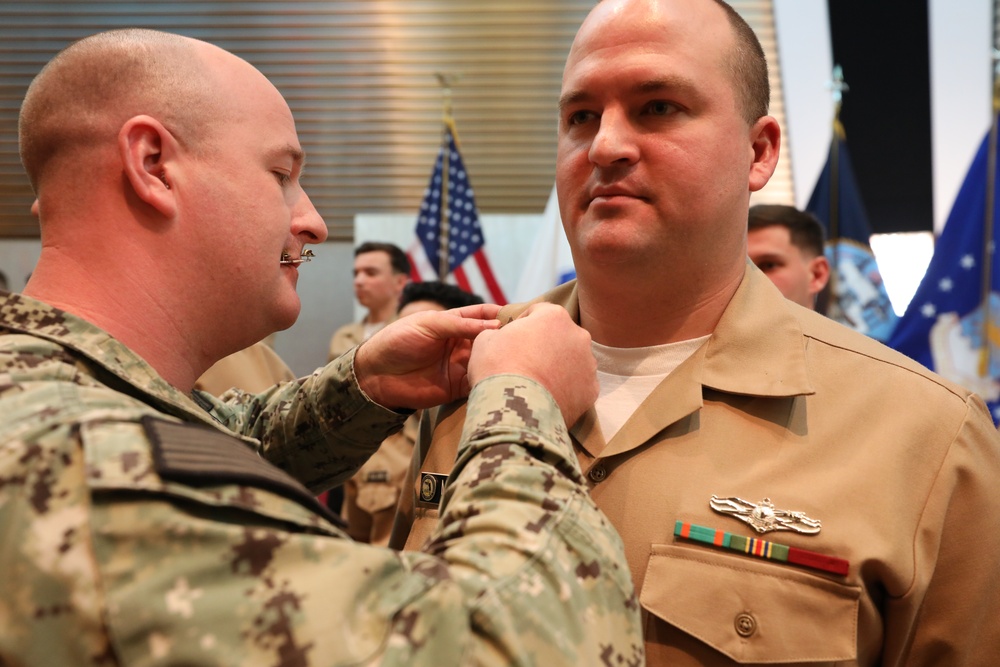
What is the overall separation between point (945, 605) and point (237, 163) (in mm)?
1220

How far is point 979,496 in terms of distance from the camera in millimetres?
1341

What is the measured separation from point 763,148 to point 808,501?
2.19 feet

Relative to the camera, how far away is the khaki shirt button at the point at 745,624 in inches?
49.0

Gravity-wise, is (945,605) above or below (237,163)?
below

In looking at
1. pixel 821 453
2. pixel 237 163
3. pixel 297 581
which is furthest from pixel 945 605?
pixel 237 163

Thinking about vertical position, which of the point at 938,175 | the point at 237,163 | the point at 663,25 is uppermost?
the point at 663,25

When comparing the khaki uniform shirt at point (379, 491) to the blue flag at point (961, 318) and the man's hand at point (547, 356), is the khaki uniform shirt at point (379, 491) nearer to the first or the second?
the blue flag at point (961, 318)

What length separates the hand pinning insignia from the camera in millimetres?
1282

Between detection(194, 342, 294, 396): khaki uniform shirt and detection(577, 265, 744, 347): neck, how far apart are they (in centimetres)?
187

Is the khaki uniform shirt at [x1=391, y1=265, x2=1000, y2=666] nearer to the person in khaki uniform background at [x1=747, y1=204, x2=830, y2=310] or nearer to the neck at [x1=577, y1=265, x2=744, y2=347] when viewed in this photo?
the neck at [x1=577, y1=265, x2=744, y2=347]

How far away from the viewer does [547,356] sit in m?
1.23

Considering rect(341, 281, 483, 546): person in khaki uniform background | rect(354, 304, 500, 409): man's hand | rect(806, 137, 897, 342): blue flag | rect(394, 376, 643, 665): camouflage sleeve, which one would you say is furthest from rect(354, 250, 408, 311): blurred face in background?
rect(394, 376, 643, 665): camouflage sleeve

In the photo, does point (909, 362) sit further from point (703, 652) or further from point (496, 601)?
point (496, 601)

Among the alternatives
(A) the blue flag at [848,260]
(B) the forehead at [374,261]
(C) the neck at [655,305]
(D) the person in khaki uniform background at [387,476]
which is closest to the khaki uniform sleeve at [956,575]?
(C) the neck at [655,305]
